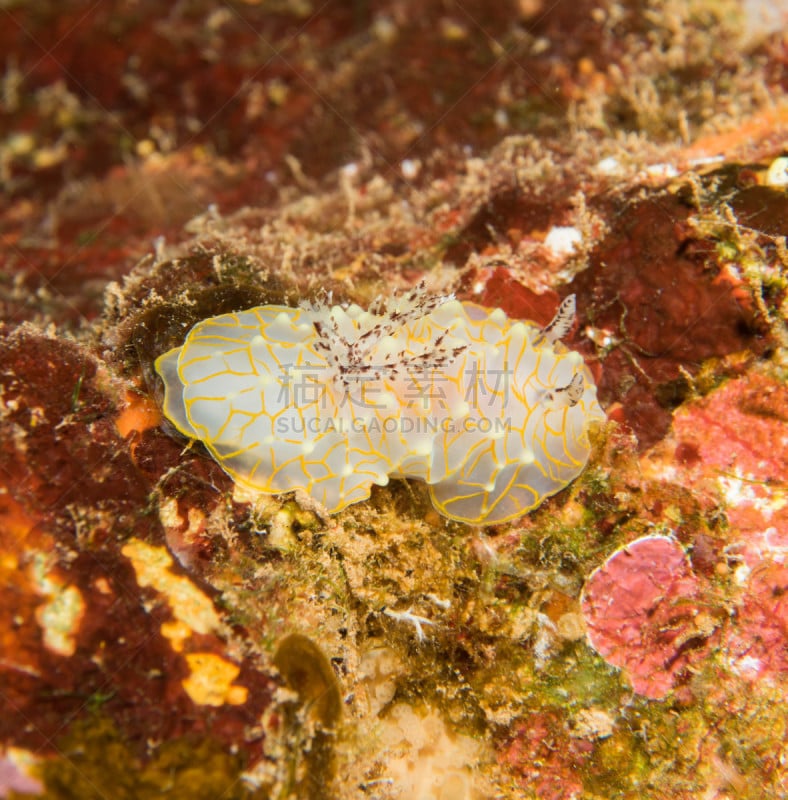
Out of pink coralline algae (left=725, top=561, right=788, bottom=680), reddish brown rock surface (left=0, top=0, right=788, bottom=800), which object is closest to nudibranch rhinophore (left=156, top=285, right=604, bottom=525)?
reddish brown rock surface (left=0, top=0, right=788, bottom=800)

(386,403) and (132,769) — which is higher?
(386,403)

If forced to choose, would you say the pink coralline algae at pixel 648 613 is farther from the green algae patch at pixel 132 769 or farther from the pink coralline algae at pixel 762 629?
the green algae patch at pixel 132 769

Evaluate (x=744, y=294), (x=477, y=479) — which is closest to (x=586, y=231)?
(x=744, y=294)

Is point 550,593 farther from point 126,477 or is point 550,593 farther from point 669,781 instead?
point 126,477

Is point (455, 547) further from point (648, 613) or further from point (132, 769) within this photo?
point (132, 769)

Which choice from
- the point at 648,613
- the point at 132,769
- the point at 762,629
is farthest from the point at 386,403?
the point at 762,629
